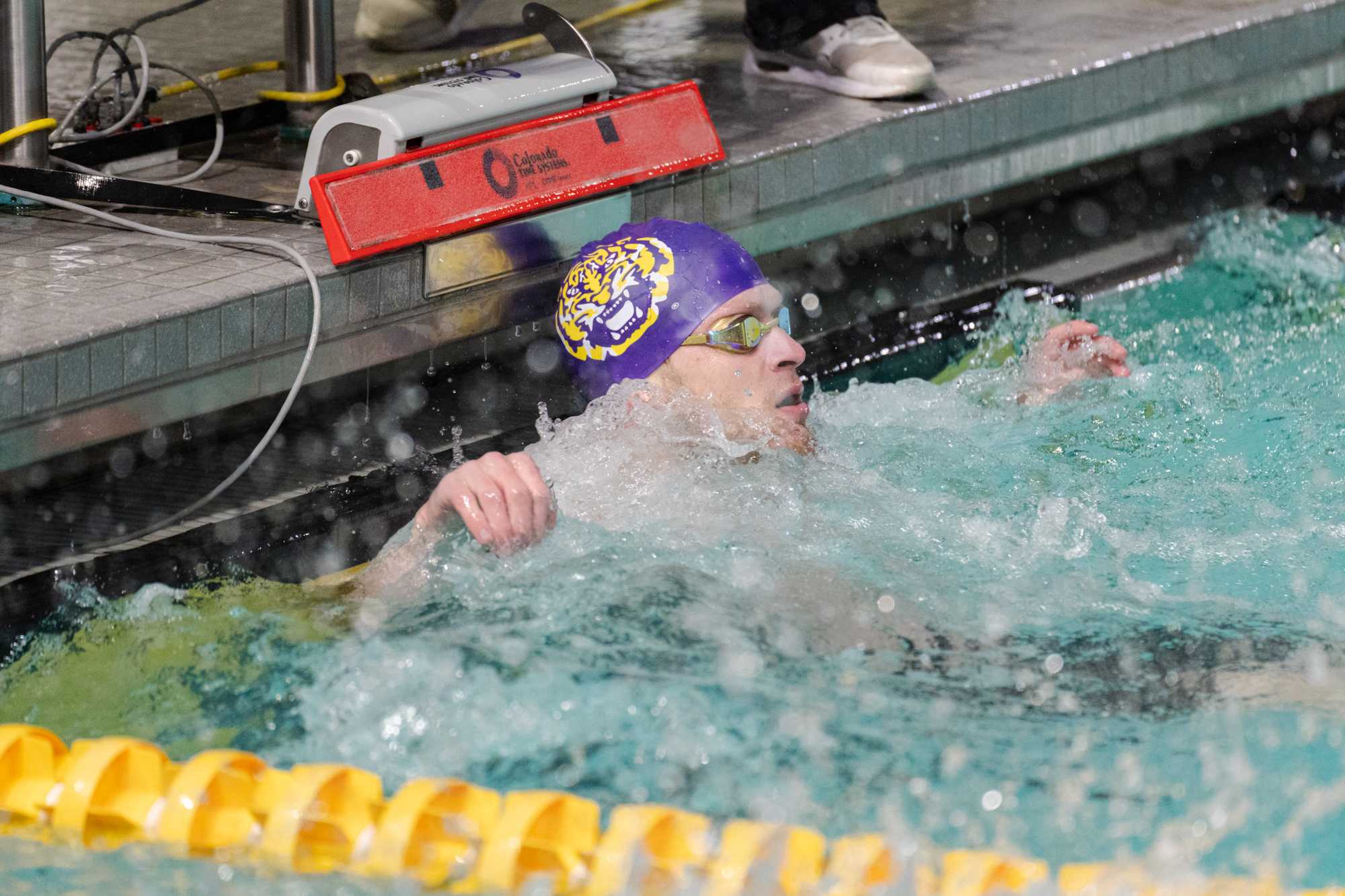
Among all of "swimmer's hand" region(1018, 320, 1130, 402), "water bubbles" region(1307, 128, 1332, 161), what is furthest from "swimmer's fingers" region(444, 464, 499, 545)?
"water bubbles" region(1307, 128, 1332, 161)

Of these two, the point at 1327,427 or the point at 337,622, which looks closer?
the point at 337,622

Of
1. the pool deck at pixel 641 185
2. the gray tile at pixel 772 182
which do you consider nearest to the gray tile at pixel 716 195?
the pool deck at pixel 641 185

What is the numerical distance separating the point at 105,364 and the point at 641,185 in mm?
1421

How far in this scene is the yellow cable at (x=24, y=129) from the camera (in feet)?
11.3

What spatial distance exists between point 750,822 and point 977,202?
3.24 metres

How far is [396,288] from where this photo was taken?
3.42m

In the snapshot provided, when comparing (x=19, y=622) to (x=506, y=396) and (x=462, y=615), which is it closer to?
(x=462, y=615)

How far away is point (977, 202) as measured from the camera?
16.3 feet

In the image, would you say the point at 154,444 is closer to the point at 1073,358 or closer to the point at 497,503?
the point at 497,503

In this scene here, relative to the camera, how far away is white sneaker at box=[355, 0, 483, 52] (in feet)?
18.1

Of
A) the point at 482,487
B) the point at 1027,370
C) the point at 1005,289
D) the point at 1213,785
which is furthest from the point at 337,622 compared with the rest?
the point at 1005,289

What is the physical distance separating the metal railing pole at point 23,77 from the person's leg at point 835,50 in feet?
7.19

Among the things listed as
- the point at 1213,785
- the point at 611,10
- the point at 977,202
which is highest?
the point at 611,10

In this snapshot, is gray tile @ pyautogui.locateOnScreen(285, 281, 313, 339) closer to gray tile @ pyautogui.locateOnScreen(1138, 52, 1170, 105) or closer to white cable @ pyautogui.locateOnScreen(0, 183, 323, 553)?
white cable @ pyautogui.locateOnScreen(0, 183, 323, 553)
